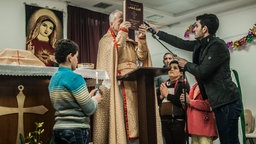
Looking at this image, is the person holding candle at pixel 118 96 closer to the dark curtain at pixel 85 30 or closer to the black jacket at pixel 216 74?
the black jacket at pixel 216 74

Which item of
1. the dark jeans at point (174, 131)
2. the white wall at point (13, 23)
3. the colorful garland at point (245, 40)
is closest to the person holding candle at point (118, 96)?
the dark jeans at point (174, 131)

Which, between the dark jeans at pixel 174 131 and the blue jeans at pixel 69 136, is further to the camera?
the dark jeans at pixel 174 131

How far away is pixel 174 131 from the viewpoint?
335 centimetres

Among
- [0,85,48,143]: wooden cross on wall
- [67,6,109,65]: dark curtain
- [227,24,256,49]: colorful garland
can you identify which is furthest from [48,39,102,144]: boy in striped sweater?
[227,24,256,49]: colorful garland

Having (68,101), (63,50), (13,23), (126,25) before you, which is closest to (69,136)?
(68,101)

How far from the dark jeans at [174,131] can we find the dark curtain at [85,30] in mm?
2590

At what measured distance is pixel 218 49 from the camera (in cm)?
246

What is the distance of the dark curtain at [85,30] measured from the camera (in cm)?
546

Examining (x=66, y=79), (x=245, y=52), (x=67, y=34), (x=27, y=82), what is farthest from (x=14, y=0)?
(x=245, y=52)

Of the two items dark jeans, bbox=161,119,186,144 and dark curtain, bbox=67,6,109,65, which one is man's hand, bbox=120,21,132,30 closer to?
dark jeans, bbox=161,119,186,144

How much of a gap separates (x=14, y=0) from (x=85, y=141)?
140 inches

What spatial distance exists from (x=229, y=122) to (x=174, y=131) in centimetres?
105

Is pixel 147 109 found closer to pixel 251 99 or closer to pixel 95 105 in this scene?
pixel 95 105

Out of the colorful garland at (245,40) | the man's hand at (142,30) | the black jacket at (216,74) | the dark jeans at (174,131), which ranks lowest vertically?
the dark jeans at (174,131)
